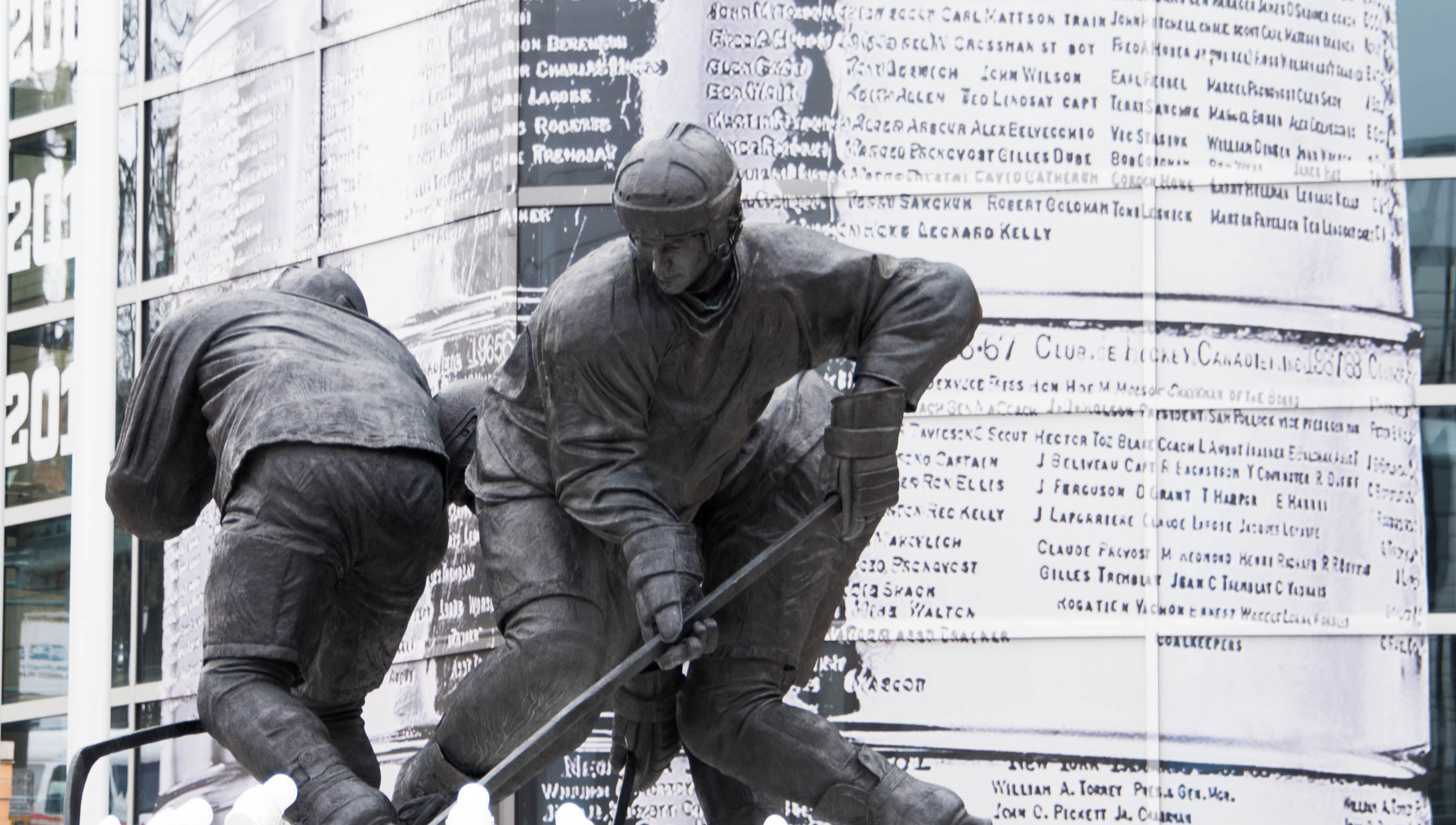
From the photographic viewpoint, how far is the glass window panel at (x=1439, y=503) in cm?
735

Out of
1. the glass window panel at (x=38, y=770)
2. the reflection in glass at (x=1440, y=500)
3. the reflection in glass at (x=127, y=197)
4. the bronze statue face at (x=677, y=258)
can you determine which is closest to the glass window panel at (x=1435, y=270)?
the reflection in glass at (x=1440, y=500)

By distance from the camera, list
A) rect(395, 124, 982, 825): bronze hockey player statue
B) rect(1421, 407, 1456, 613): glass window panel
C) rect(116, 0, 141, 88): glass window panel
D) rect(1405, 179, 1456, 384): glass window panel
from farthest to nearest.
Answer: rect(116, 0, 141, 88): glass window panel, rect(1405, 179, 1456, 384): glass window panel, rect(1421, 407, 1456, 613): glass window panel, rect(395, 124, 982, 825): bronze hockey player statue

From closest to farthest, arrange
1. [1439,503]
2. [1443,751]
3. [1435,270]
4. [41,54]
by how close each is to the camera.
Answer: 1. [1443,751]
2. [1439,503]
3. [1435,270]
4. [41,54]

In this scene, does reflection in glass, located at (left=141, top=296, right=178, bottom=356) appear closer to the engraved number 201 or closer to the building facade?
the engraved number 201

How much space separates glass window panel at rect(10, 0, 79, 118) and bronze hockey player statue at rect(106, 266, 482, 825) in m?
6.73

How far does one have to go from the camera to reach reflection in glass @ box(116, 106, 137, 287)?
9.70 m

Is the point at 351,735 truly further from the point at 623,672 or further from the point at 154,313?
the point at 154,313

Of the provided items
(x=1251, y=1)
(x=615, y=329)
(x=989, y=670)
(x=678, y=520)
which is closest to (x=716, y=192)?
(x=615, y=329)

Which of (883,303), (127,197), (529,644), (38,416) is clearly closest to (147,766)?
(38,416)

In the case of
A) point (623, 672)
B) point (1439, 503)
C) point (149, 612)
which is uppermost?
point (1439, 503)

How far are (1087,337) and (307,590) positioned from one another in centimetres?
367

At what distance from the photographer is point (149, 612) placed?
9.58 m

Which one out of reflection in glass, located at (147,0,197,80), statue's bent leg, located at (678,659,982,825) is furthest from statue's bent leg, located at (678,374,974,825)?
reflection in glass, located at (147,0,197,80)

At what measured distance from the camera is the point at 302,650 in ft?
14.9
